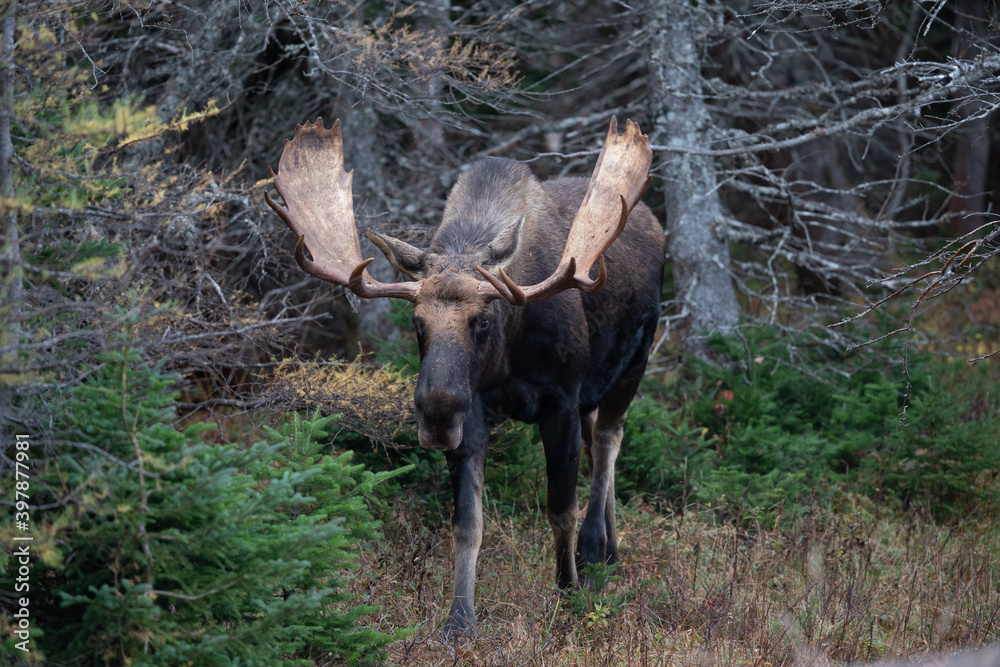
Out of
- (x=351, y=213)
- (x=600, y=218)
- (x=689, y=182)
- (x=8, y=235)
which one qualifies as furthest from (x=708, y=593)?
(x=689, y=182)

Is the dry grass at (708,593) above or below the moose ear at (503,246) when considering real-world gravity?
below

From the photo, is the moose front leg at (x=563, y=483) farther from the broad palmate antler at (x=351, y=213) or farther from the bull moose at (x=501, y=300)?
the broad palmate antler at (x=351, y=213)

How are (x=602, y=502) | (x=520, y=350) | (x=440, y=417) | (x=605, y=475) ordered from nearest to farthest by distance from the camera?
(x=440, y=417)
(x=520, y=350)
(x=602, y=502)
(x=605, y=475)

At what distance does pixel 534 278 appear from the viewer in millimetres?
5242

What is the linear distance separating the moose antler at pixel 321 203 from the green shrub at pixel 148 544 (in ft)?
5.30

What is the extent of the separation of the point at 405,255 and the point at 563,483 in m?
1.69

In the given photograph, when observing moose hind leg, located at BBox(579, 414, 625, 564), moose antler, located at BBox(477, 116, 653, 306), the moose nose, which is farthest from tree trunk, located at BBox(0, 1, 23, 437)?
moose hind leg, located at BBox(579, 414, 625, 564)

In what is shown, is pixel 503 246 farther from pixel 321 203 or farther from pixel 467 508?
pixel 467 508

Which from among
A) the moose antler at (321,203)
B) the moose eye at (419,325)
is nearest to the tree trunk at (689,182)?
the moose antler at (321,203)

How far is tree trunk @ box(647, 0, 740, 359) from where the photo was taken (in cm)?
837

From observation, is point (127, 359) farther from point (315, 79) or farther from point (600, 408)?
point (315, 79)

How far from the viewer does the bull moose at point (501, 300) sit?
178 inches

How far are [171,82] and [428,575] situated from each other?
14.7ft

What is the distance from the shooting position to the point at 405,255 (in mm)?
4840
